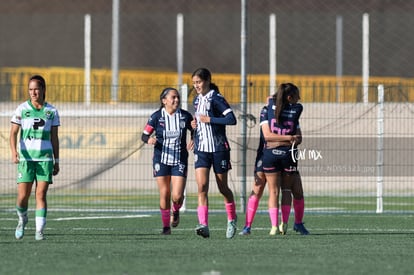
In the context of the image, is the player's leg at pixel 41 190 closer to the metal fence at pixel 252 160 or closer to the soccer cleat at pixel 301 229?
the soccer cleat at pixel 301 229

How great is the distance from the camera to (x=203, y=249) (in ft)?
42.1

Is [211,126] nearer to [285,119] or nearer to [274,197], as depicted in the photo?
[285,119]

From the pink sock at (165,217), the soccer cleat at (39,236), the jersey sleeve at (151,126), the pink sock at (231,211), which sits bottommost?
the soccer cleat at (39,236)

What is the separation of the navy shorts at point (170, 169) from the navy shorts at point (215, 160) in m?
0.56

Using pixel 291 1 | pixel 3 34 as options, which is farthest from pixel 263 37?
pixel 3 34

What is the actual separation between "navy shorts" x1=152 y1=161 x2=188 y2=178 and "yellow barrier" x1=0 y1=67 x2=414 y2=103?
5.46 m

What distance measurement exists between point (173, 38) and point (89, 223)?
22.9 m

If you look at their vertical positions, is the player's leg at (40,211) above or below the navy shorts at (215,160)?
below

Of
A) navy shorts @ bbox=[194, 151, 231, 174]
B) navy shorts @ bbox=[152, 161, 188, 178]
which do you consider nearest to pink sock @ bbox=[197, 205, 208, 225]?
navy shorts @ bbox=[194, 151, 231, 174]

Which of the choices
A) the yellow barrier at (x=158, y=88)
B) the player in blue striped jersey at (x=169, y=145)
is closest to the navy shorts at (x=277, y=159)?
the player in blue striped jersey at (x=169, y=145)

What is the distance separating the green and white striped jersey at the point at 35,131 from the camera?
14.3 m

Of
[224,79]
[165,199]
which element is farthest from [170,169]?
[224,79]

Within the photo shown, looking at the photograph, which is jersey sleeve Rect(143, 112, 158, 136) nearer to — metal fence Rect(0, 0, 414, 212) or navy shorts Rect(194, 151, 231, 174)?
navy shorts Rect(194, 151, 231, 174)

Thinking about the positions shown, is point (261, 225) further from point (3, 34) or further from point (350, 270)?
point (3, 34)
